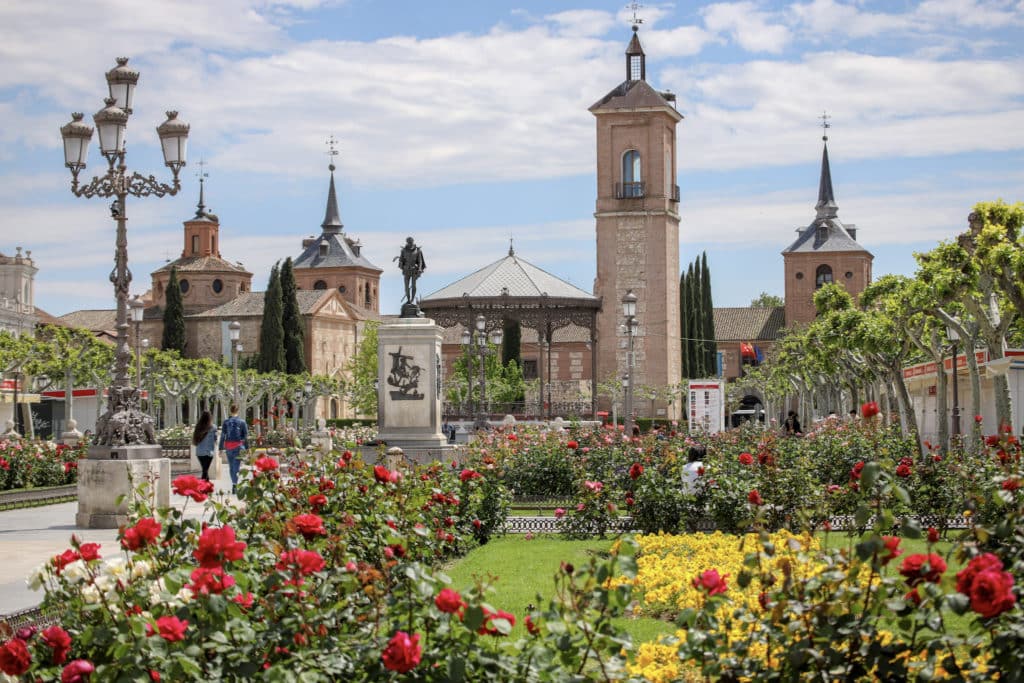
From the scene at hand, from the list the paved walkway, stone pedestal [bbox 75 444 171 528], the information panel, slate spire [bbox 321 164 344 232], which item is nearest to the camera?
the paved walkway

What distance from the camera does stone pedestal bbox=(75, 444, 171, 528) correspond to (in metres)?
14.4

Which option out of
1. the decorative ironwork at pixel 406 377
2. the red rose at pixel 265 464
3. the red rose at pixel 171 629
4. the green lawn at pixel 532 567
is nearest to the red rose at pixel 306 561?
the red rose at pixel 171 629

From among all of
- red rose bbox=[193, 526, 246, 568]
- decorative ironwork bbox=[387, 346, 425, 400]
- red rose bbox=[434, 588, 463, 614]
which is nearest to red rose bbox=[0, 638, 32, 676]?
red rose bbox=[193, 526, 246, 568]

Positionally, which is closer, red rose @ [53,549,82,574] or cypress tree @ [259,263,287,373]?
red rose @ [53,549,82,574]

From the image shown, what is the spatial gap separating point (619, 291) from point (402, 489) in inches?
1888

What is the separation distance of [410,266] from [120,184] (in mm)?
7428

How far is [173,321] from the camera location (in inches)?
3376

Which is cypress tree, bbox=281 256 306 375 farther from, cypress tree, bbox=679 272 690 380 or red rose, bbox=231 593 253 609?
red rose, bbox=231 593 253 609

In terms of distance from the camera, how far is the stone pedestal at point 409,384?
67.7 ft

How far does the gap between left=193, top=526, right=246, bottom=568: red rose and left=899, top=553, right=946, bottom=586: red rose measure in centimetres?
216

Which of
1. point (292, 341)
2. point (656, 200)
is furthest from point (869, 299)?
point (292, 341)

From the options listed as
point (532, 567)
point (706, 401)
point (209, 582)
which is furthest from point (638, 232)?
point (209, 582)

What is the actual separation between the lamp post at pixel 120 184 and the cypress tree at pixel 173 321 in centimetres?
7053

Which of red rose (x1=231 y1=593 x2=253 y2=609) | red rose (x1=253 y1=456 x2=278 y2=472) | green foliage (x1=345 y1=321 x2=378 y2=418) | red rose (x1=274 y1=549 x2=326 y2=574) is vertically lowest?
red rose (x1=231 y1=593 x2=253 y2=609)
